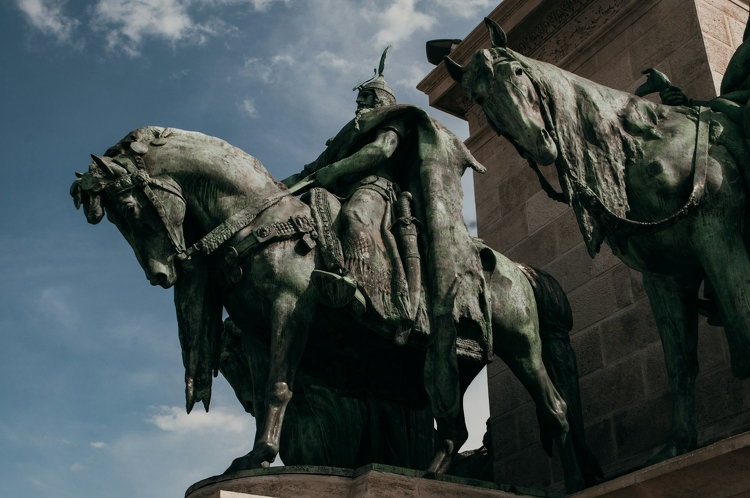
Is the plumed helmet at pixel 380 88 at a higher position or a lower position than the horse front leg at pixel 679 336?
higher

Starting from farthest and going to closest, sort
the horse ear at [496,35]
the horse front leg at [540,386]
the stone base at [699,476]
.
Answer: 1. the horse front leg at [540,386]
2. the horse ear at [496,35]
3. the stone base at [699,476]

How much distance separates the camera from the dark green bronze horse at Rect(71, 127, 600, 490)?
621 cm

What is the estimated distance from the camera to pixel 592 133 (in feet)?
19.8

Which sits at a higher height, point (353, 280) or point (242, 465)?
point (353, 280)

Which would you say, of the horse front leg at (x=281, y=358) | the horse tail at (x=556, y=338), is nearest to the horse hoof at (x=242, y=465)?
the horse front leg at (x=281, y=358)

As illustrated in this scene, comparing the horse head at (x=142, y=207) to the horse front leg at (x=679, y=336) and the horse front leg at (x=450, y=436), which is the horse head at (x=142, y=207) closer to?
the horse front leg at (x=450, y=436)

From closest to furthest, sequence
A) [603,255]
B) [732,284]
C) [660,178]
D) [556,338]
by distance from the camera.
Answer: [732,284] → [660,178] → [556,338] → [603,255]

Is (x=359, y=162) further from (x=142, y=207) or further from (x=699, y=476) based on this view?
(x=699, y=476)

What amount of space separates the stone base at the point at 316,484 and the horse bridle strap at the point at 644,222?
1.85m

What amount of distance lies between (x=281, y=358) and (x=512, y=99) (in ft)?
6.92

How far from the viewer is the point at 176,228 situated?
6395mm

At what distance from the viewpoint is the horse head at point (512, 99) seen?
19.2 feet

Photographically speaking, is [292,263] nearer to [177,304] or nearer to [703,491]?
[177,304]

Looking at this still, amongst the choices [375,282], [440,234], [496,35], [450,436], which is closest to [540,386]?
[450,436]
